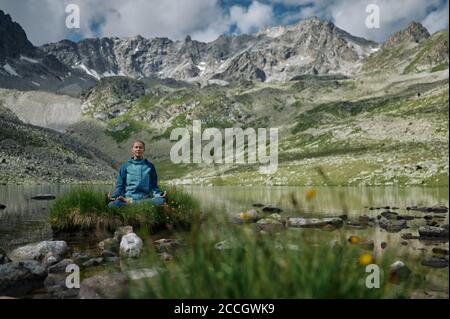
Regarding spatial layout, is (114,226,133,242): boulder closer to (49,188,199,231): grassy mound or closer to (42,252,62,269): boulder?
(49,188,199,231): grassy mound

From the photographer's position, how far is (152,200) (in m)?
20.3

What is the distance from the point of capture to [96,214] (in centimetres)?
1994

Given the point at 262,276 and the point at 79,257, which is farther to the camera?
the point at 79,257

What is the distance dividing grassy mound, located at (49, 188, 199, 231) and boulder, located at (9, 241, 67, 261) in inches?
164

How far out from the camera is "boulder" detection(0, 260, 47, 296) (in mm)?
10773

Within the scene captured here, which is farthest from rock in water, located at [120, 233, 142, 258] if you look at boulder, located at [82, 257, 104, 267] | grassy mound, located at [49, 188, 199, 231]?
grassy mound, located at [49, 188, 199, 231]

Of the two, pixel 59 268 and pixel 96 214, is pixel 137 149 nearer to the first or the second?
pixel 96 214

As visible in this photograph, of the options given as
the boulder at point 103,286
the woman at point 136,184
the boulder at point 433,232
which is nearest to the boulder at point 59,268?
the boulder at point 103,286

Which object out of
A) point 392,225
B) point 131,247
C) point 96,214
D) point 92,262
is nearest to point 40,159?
point 96,214

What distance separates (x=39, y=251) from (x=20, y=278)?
13.1ft

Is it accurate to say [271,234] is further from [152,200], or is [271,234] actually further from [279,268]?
[152,200]
